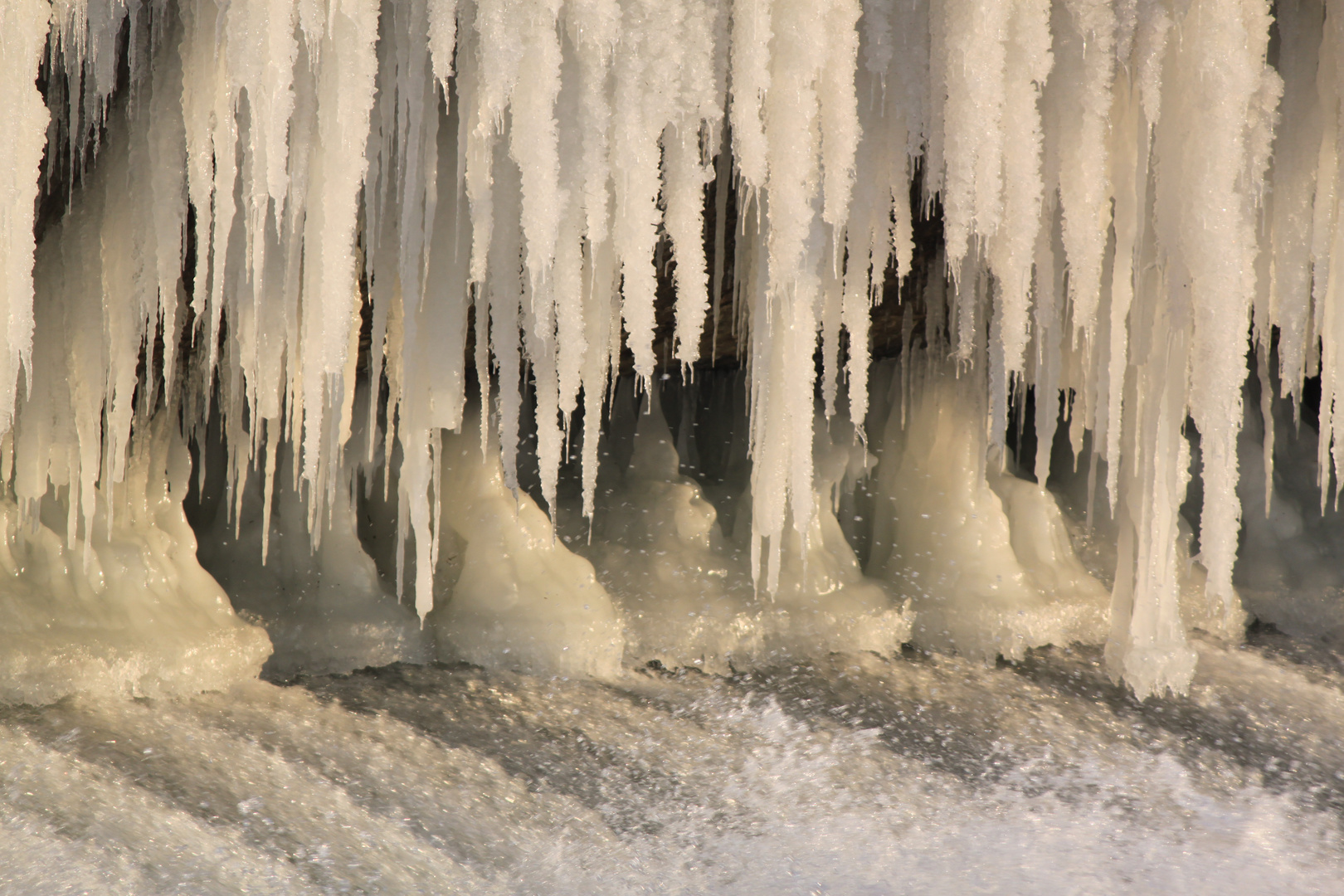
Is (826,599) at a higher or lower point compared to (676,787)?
higher

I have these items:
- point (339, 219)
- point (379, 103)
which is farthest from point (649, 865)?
point (379, 103)

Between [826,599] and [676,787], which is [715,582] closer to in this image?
[826,599]

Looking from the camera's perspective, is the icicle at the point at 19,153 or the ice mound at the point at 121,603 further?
the ice mound at the point at 121,603

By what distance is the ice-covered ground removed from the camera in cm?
220

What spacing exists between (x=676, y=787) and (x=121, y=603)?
5.19 ft

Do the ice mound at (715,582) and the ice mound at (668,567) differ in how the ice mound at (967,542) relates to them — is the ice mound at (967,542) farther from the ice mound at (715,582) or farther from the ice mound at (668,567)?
the ice mound at (668,567)

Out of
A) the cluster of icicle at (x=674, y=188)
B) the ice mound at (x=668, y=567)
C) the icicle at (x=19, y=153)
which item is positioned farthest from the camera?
the ice mound at (x=668, y=567)

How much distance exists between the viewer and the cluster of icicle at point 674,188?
81.7 inches

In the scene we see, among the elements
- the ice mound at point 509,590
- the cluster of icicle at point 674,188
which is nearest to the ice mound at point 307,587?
the ice mound at point 509,590

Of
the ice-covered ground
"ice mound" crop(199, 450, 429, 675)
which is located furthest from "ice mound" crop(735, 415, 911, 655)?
"ice mound" crop(199, 450, 429, 675)

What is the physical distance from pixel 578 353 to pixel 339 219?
1.81 ft

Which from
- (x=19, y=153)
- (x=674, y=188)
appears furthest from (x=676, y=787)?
(x=19, y=153)

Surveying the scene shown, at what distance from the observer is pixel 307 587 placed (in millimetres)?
3428

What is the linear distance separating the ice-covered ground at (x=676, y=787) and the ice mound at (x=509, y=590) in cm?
11
